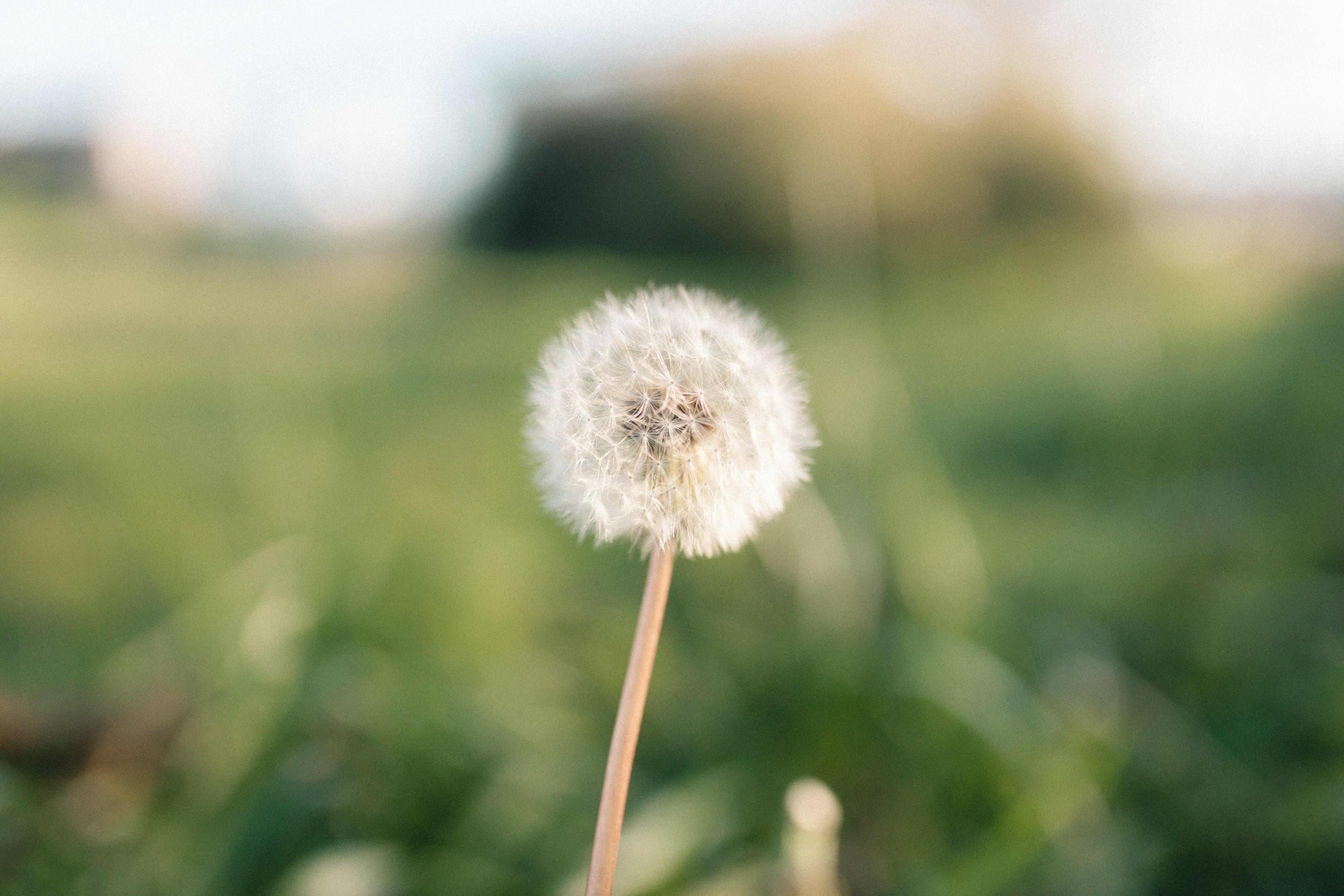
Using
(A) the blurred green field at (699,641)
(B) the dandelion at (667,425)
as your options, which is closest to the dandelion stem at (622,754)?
(B) the dandelion at (667,425)

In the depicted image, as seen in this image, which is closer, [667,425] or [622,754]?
[622,754]

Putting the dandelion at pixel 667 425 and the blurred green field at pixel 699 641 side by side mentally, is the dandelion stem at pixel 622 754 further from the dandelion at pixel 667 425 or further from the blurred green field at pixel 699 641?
the blurred green field at pixel 699 641

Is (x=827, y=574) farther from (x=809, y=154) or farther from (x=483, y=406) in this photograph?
(x=809, y=154)

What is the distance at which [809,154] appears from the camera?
2990 millimetres

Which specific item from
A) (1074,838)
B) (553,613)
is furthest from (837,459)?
(1074,838)

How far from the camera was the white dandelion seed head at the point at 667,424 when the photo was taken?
357 millimetres

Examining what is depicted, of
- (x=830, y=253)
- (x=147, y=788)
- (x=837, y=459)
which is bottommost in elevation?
(x=837, y=459)

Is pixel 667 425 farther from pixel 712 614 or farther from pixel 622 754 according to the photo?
pixel 712 614

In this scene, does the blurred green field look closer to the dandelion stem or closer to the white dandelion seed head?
the white dandelion seed head

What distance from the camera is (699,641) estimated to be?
1134 millimetres

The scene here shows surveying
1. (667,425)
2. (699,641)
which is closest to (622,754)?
(667,425)

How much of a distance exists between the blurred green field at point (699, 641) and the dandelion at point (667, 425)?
0.18ft

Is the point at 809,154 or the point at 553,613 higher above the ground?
the point at 809,154

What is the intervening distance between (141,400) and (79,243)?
1912mm
